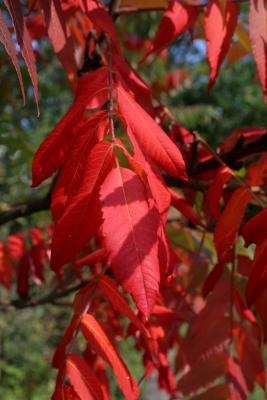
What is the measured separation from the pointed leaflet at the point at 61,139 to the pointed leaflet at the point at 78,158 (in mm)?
28

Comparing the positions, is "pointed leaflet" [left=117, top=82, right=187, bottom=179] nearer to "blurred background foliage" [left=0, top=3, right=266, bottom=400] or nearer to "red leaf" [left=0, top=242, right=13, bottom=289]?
"blurred background foliage" [left=0, top=3, right=266, bottom=400]

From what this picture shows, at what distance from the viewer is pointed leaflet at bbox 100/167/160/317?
53 cm

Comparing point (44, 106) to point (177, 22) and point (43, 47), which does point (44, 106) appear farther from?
point (177, 22)

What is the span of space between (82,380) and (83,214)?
0.71 feet

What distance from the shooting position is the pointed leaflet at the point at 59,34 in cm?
71

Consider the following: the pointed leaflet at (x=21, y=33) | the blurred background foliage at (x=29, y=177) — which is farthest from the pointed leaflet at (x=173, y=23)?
the blurred background foliage at (x=29, y=177)

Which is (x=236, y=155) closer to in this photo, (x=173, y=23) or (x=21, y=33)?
(x=173, y=23)

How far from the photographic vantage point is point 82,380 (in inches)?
26.8

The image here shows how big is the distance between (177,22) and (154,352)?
1.73ft

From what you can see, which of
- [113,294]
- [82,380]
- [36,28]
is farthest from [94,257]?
[36,28]

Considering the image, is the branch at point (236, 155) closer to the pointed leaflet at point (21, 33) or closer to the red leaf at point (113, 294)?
the red leaf at point (113, 294)

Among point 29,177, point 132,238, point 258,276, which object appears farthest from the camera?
point 29,177

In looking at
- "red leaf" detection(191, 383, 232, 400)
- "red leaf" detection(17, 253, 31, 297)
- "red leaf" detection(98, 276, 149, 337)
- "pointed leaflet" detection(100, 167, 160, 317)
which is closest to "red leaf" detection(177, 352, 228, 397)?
"red leaf" detection(191, 383, 232, 400)

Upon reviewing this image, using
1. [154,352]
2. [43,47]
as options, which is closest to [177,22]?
[154,352]
